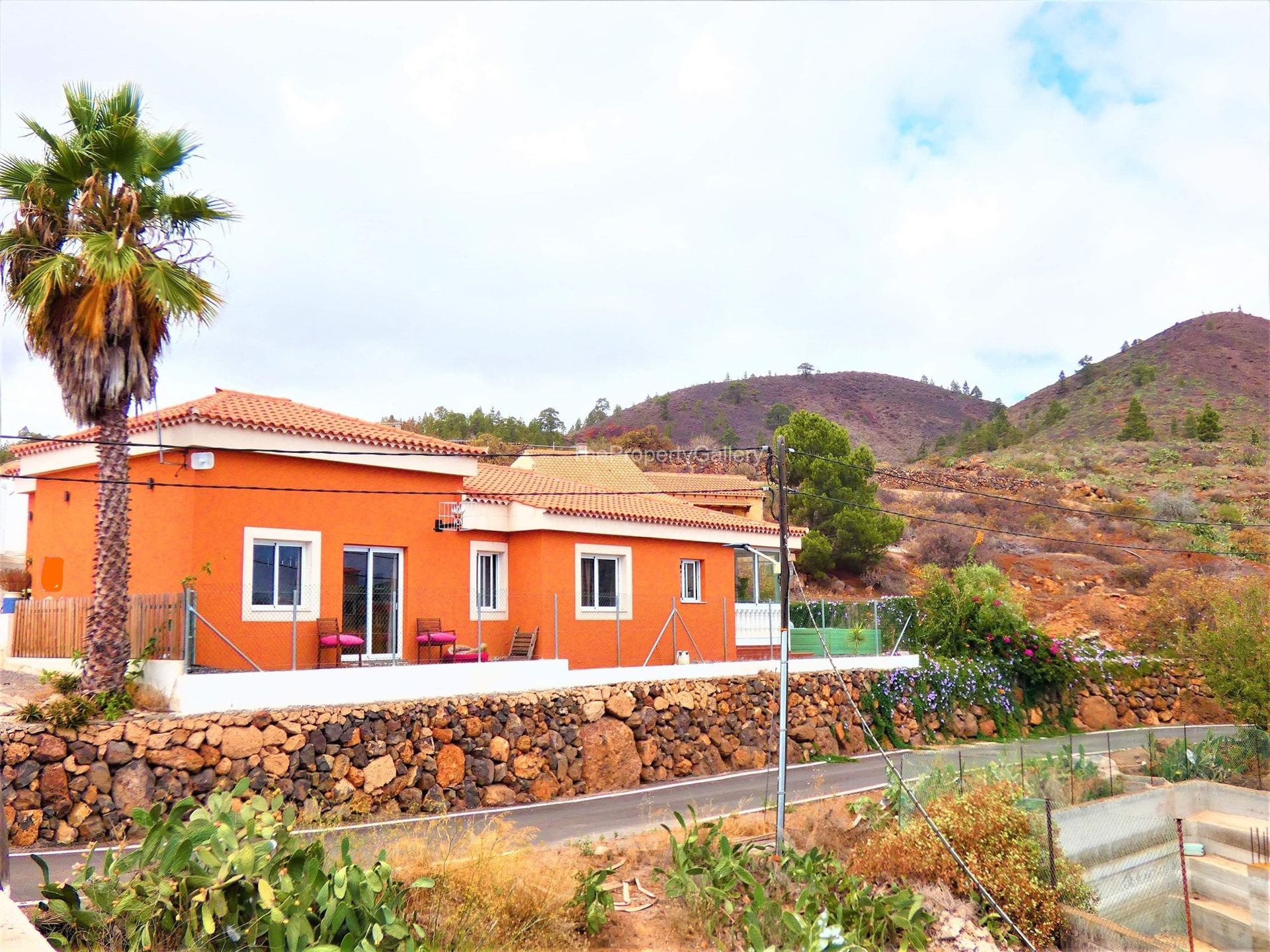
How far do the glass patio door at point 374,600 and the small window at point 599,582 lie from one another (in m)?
4.81

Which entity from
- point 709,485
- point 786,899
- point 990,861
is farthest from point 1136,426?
point 786,899

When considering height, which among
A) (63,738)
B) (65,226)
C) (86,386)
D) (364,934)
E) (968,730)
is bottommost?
(968,730)

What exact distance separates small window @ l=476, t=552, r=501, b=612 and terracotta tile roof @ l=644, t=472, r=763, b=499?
13830mm

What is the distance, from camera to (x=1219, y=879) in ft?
60.1

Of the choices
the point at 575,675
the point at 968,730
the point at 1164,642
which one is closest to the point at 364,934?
the point at 575,675

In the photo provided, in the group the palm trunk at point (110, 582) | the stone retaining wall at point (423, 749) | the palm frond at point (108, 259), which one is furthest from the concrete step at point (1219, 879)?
the palm frond at point (108, 259)

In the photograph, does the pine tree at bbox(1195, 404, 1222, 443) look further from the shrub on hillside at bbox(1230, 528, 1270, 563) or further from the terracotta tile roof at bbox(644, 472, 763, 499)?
the terracotta tile roof at bbox(644, 472, 763, 499)

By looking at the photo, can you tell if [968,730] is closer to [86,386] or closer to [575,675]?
[575,675]

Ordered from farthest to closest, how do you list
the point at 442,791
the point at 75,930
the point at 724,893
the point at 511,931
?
the point at 442,791 < the point at 724,893 < the point at 511,931 < the point at 75,930

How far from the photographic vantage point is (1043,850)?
13.8 metres

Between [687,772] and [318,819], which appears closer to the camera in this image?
[318,819]

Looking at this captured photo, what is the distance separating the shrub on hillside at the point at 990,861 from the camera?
13.1 m

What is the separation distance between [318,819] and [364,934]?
17.6 ft

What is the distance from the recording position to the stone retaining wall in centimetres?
1332
